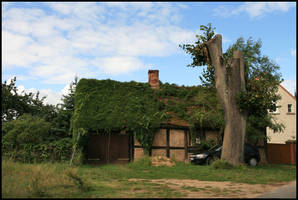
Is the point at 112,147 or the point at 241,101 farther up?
the point at 241,101

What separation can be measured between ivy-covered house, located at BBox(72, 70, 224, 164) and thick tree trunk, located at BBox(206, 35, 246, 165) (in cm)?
337

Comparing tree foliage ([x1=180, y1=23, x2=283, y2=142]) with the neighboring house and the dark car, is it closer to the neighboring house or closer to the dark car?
the dark car

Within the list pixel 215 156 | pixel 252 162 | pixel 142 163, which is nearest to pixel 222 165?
pixel 215 156

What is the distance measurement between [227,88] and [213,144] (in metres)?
5.06

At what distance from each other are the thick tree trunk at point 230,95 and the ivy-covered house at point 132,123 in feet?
11.1

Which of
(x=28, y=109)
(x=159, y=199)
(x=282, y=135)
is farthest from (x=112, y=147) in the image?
(x=282, y=135)

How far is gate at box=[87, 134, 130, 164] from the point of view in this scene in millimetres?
18594

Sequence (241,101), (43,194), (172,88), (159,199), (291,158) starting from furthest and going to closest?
(291,158) → (172,88) → (241,101) → (43,194) → (159,199)

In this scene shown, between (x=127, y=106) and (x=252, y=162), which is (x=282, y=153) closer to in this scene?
(x=252, y=162)

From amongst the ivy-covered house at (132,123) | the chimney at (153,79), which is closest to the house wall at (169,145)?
the ivy-covered house at (132,123)

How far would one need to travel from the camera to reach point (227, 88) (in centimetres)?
1559

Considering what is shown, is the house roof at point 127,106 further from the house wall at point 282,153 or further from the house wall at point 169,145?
the house wall at point 282,153

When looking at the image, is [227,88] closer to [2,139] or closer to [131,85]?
[131,85]

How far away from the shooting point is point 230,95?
1538 centimetres
